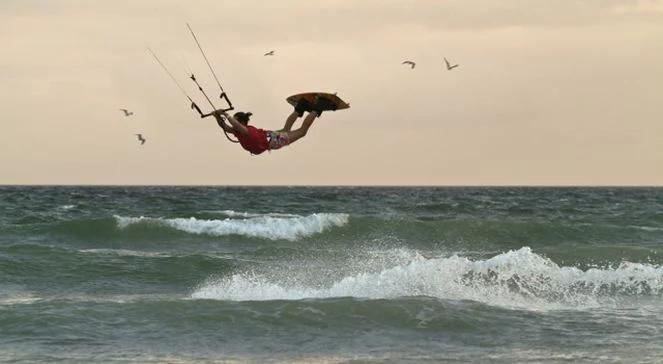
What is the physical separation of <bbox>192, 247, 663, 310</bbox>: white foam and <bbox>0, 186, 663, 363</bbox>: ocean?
0.04m

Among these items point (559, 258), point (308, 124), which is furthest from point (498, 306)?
point (559, 258)

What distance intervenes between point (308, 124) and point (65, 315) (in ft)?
19.1

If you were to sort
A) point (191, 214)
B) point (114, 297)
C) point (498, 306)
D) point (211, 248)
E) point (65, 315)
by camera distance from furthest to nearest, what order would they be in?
point (191, 214) < point (211, 248) < point (114, 297) < point (498, 306) < point (65, 315)

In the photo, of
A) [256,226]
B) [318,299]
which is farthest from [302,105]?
[256,226]

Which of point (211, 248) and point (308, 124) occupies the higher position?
point (308, 124)

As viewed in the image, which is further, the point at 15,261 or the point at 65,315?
the point at 15,261

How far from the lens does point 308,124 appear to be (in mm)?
13094

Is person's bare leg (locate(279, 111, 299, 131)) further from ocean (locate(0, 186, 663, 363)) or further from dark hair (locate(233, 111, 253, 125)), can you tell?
ocean (locate(0, 186, 663, 363))

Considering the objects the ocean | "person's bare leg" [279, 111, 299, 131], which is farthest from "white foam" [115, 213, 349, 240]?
"person's bare leg" [279, 111, 299, 131]

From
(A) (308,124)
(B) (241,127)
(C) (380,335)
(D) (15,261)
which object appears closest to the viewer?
(B) (241,127)

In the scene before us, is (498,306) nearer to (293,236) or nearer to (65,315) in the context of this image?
(65,315)

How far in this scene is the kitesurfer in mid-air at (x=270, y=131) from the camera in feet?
40.0

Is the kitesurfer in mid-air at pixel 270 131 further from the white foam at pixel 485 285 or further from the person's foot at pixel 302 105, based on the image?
the white foam at pixel 485 285

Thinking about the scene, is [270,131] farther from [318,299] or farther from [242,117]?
[318,299]
